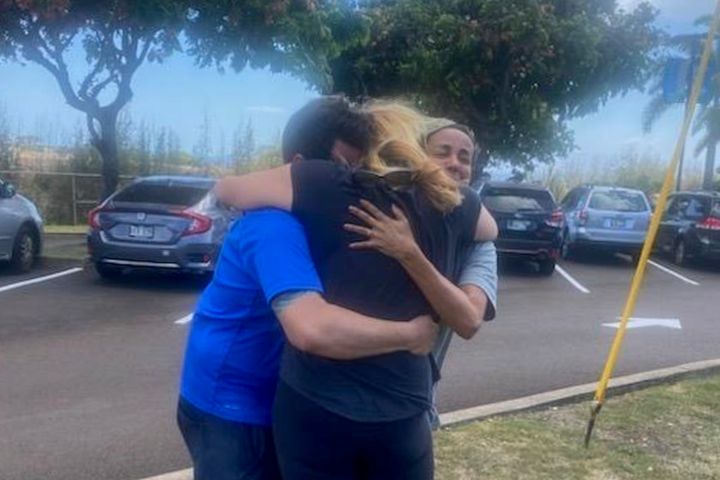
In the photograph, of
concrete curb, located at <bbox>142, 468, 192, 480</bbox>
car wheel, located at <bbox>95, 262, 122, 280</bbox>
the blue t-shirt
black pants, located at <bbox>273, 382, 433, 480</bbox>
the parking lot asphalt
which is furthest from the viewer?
car wheel, located at <bbox>95, 262, 122, 280</bbox>

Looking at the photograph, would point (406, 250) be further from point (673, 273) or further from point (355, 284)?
point (673, 273)

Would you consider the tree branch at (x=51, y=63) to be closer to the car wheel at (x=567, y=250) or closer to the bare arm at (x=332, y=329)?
the car wheel at (x=567, y=250)

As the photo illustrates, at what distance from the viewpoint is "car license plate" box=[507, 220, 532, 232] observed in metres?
16.9

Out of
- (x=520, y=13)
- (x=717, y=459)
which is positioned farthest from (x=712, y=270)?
(x=717, y=459)

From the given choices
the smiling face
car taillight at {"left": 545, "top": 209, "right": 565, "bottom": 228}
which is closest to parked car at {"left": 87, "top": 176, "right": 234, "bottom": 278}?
car taillight at {"left": 545, "top": 209, "right": 565, "bottom": 228}

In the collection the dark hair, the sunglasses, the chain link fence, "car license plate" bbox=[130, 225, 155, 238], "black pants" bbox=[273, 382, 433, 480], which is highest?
the dark hair

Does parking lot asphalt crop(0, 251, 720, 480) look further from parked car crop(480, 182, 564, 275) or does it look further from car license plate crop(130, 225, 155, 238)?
parked car crop(480, 182, 564, 275)

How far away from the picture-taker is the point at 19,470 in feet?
18.0

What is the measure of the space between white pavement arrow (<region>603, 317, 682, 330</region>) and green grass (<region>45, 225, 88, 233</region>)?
12.1 metres

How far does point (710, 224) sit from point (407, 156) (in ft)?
59.2

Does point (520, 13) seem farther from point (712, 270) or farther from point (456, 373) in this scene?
point (456, 373)

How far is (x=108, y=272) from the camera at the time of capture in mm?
13680

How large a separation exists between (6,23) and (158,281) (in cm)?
456

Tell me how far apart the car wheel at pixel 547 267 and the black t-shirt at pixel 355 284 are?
14853 mm
